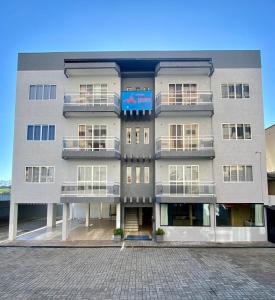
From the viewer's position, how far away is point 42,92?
1980cm

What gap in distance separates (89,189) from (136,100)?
747 cm

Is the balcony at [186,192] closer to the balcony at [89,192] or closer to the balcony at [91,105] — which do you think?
the balcony at [89,192]

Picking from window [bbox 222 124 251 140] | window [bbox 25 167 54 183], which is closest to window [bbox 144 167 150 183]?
window [bbox 222 124 251 140]

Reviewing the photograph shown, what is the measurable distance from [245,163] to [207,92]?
5942mm

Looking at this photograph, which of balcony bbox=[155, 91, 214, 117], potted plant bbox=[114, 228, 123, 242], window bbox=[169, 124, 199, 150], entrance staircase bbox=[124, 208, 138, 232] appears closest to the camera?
potted plant bbox=[114, 228, 123, 242]

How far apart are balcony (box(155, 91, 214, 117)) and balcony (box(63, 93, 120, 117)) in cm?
329

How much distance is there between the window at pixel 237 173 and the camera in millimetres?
18609

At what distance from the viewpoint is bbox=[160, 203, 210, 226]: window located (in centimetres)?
1812

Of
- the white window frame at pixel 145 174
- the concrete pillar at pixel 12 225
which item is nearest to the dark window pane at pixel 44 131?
the concrete pillar at pixel 12 225

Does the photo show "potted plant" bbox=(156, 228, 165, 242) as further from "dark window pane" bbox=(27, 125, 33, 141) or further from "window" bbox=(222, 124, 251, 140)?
"dark window pane" bbox=(27, 125, 33, 141)

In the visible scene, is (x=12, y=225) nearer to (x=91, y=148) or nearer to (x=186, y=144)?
(x=91, y=148)

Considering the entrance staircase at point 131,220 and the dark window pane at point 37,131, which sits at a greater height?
the dark window pane at point 37,131

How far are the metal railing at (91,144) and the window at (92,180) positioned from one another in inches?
59.0

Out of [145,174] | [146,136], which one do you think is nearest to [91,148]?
[146,136]
